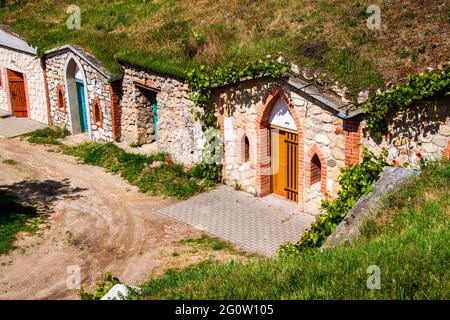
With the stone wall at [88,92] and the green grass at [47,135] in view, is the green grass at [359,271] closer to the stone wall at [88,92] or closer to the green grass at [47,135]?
the stone wall at [88,92]

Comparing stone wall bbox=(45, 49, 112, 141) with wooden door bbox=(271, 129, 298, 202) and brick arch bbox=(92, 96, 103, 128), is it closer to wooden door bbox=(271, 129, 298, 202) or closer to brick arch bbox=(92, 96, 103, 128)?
brick arch bbox=(92, 96, 103, 128)

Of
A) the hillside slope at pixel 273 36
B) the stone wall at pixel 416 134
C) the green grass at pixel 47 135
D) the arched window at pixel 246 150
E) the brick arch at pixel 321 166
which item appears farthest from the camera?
the green grass at pixel 47 135

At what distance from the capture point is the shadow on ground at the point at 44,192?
59.2ft

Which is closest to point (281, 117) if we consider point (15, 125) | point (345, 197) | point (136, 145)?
point (345, 197)

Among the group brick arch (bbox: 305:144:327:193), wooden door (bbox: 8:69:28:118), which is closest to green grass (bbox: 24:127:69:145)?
wooden door (bbox: 8:69:28:118)

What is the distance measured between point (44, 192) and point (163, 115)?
4236 millimetres

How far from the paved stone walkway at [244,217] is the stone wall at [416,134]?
291 centimetres

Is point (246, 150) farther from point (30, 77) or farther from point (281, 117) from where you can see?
point (30, 77)

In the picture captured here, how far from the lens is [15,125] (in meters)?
25.6

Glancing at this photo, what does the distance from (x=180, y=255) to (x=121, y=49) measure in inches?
365

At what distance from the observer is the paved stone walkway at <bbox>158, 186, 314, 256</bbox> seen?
1520 cm

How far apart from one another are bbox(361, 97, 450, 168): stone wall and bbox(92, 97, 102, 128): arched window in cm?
1095

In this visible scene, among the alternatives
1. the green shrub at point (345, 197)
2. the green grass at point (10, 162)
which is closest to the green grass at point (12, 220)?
the green grass at point (10, 162)
